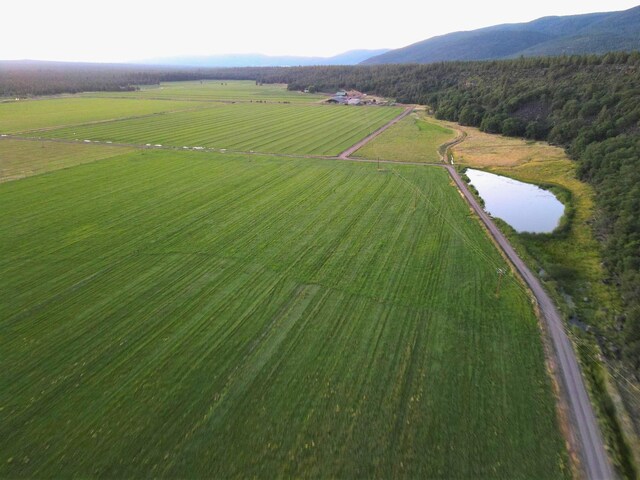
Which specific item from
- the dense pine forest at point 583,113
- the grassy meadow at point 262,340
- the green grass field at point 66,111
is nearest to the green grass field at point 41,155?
the grassy meadow at point 262,340

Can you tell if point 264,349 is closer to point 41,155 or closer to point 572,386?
point 572,386

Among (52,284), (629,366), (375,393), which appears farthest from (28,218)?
(629,366)

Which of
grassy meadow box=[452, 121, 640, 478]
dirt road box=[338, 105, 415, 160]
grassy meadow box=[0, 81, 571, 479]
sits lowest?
dirt road box=[338, 105, 415, 160]

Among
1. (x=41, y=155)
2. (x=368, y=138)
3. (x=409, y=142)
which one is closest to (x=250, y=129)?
(x=368, y=138)

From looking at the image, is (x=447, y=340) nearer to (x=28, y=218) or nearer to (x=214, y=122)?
(x=28, y=218)

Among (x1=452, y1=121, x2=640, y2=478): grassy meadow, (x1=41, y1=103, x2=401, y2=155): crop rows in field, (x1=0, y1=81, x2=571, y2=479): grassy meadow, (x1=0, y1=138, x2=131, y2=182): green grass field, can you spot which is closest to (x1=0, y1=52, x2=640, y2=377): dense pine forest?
(x1=452, y1=121, x2=640, y2=478): grassy meadow

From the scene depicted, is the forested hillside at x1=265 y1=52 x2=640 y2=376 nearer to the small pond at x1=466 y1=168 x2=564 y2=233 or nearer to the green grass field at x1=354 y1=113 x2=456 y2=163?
the small pond at x1=466 y1=168 x2=564 y2=233

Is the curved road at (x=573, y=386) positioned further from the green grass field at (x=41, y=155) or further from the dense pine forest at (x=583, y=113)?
the green grass field at (x=41, y=155)
